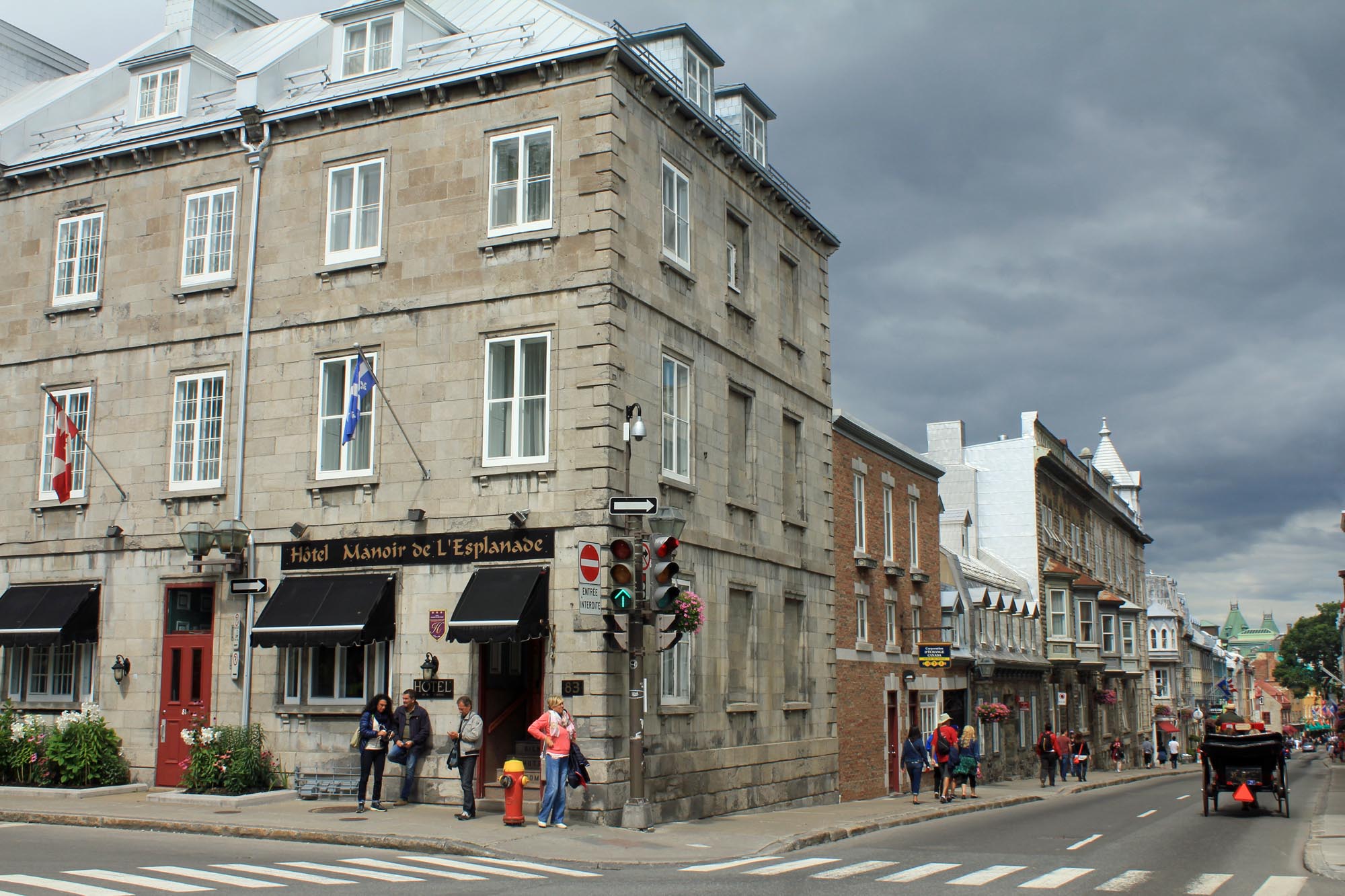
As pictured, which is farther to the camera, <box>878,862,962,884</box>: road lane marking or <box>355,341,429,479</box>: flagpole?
<box>355,341,429,479</box>: flagpole

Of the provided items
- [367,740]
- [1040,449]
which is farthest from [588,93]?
[1040,449]

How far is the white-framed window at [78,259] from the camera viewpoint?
78.1ft

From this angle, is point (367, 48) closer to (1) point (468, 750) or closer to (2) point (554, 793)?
(1) point (468, 750)

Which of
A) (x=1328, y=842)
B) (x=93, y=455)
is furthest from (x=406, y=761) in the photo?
(x=1328, y=842)

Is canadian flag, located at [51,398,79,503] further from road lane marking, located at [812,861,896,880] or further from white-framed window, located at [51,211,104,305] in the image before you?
road lane marking, located at [812,861,896,880]

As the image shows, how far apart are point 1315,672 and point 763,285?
129647 millimetres

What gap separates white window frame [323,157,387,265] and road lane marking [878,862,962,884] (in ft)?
41.7

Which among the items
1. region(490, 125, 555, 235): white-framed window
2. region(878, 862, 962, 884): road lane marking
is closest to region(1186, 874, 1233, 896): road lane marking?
region(878, 862, 962, 884): road lane marking

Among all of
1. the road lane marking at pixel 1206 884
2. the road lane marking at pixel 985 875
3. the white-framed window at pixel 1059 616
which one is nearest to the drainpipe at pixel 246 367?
the road lane marking at pixel 985 875

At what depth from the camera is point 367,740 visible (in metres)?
18.2

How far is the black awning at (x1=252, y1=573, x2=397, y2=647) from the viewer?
63.3 feet

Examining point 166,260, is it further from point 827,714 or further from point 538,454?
point 827,714

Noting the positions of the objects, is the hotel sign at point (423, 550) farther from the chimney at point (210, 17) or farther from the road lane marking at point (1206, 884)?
the chimney at point (210, 17)

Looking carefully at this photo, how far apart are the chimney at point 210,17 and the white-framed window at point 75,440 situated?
878 cm
